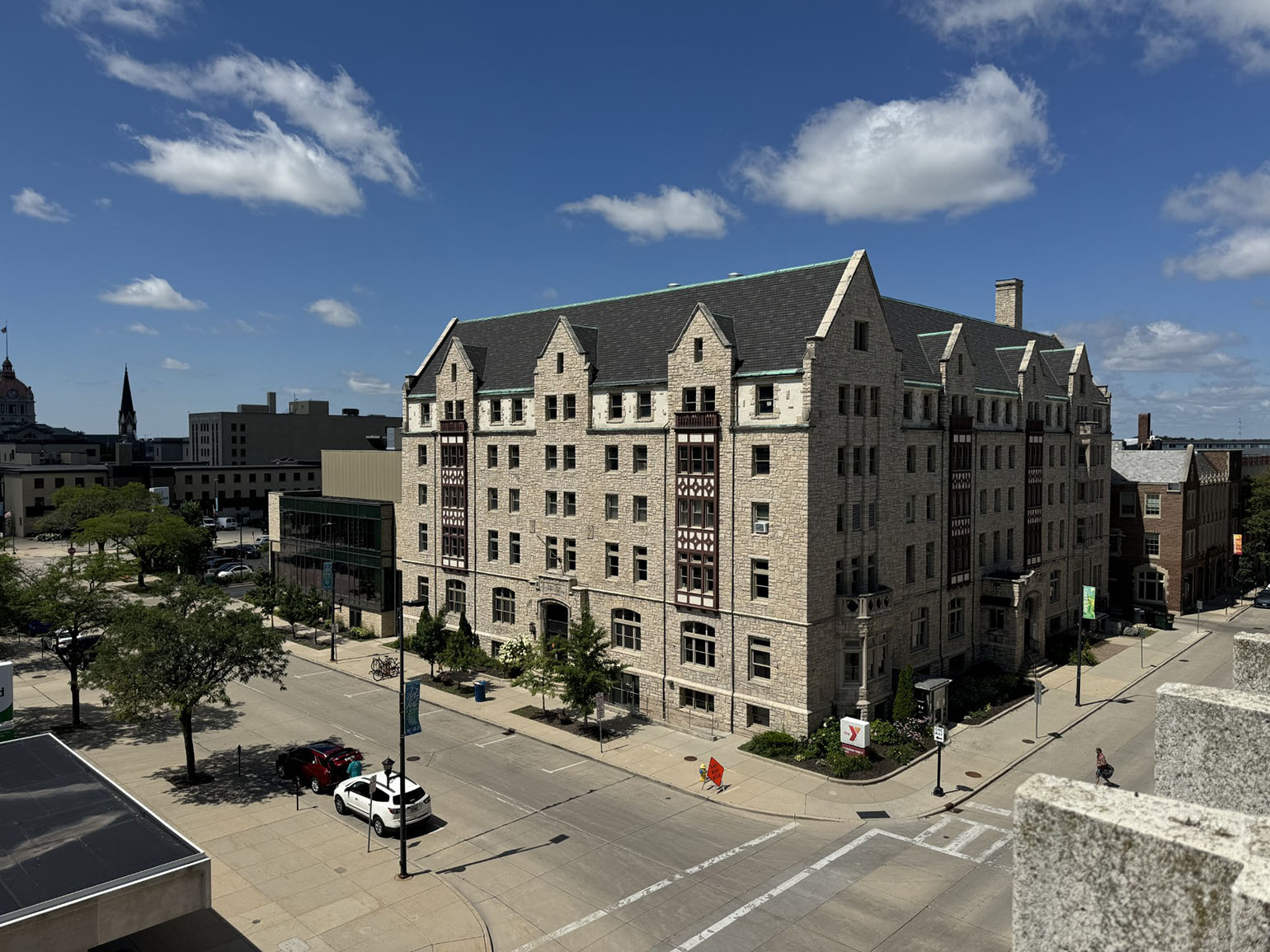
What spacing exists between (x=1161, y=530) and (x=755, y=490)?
47381mm

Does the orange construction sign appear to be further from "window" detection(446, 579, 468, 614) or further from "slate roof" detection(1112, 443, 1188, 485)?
"slate roof" detection(1112, 443, 1188, 485)

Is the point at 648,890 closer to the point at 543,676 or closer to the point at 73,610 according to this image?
the point at 543,676

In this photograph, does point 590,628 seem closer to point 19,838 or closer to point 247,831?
point 247,831

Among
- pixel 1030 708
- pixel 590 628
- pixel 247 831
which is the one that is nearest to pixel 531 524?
pixel 590 628

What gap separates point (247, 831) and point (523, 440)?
27384 millimetres

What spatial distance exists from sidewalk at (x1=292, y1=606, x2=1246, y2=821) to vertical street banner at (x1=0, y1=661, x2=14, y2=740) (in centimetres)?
1925

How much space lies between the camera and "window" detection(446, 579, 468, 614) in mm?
55875

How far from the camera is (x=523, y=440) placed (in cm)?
5175

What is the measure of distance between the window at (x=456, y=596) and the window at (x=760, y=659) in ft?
75.9

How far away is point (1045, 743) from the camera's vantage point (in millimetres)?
39469

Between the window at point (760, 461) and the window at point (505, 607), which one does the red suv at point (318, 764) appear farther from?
the window at point (760, 461)

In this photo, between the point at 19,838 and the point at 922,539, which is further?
the point at 922,539

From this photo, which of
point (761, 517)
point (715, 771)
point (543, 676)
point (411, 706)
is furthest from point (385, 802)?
point (761, 517)

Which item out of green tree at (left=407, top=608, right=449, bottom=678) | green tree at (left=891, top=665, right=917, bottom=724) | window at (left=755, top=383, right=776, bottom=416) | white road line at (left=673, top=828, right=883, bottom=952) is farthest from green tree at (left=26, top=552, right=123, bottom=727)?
green tree at (left=891, top=665, right=917, bottom=724)
